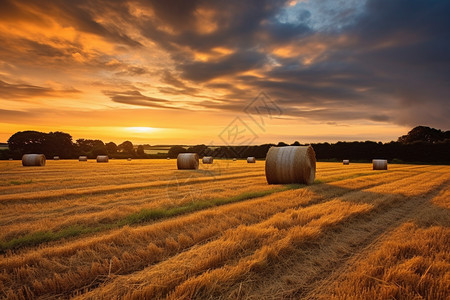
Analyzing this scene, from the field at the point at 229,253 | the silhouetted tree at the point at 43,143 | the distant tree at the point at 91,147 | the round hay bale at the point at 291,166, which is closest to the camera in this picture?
the field at the point at 229,253

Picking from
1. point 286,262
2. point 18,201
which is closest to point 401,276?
point 286,262

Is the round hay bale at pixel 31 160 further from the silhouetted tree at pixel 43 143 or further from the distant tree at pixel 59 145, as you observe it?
the silhouetted tree at pixel 43 143

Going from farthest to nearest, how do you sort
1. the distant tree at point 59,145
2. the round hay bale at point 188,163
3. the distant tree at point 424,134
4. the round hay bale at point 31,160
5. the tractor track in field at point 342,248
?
the distant tree at point 424,134 → the distant tree at point 59,145 → the round hay bale at point 31,160 → the round hay bale at point 188,163 → the tractor track in field at point 342,248

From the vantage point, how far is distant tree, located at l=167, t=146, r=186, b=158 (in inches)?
2633

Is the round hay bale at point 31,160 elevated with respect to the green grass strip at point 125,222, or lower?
elevated

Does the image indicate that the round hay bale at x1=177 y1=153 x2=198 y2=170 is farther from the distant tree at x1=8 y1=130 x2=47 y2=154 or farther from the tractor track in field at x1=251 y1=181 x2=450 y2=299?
the distant tree at x1=8 y1=130 x2=47 y2=154

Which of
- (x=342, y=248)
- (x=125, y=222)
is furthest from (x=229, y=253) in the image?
(x=125, y=222)

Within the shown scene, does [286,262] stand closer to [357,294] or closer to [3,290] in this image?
[357,294]

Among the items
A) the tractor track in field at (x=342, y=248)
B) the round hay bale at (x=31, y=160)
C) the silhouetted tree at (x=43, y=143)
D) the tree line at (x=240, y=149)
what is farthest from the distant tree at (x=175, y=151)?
the tractor track in field at (x=342, y=248)

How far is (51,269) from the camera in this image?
387 centimetres

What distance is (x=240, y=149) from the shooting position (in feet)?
189

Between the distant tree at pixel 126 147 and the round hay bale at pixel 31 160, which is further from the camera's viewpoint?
the distant tree at pixel 126 147

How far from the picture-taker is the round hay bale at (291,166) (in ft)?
43.9

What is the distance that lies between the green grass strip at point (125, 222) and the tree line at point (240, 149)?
38045 mm
